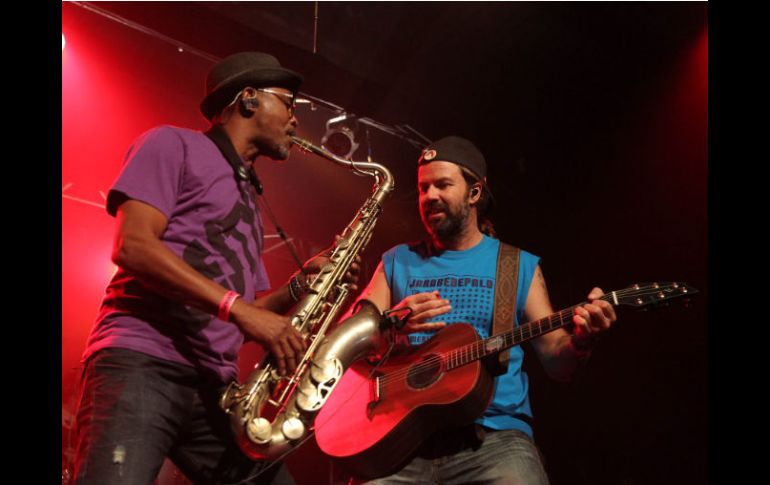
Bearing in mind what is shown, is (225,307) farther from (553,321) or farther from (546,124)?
(546,124)

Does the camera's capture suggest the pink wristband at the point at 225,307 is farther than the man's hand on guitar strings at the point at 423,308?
No

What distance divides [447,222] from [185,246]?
2.25 meters

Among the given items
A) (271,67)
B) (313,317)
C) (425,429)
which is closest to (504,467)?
(425,429)

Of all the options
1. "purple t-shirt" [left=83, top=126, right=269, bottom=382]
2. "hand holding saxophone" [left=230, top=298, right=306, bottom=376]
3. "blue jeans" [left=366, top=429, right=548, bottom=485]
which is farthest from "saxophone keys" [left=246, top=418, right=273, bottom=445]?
"blue jeans" [left=366, top=429, right=548, bottom=485]

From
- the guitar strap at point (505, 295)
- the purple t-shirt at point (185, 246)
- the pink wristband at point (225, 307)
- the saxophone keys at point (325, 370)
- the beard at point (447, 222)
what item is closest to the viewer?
the pink wristband at point (225, 307)

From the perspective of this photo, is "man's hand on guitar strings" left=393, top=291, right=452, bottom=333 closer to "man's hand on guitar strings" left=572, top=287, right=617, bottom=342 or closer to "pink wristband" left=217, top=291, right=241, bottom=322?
"man's hand on guitar strings" left=572, top=287, right=617, bottom=342

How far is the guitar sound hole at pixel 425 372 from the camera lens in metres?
3.40

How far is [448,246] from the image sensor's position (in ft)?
14.1

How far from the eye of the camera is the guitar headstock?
10.3 ft

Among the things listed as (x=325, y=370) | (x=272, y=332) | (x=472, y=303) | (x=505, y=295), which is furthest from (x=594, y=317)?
(x=272, y=332)

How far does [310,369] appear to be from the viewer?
2891mm

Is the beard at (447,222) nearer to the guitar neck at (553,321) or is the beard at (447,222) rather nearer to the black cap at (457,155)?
the black cap at (457,155)

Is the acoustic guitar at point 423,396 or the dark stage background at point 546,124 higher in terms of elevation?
the dark stage background at point 546,124

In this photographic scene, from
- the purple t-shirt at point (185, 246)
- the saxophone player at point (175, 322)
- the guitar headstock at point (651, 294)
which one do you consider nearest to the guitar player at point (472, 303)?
the guitar headstock at point (651, 294)
